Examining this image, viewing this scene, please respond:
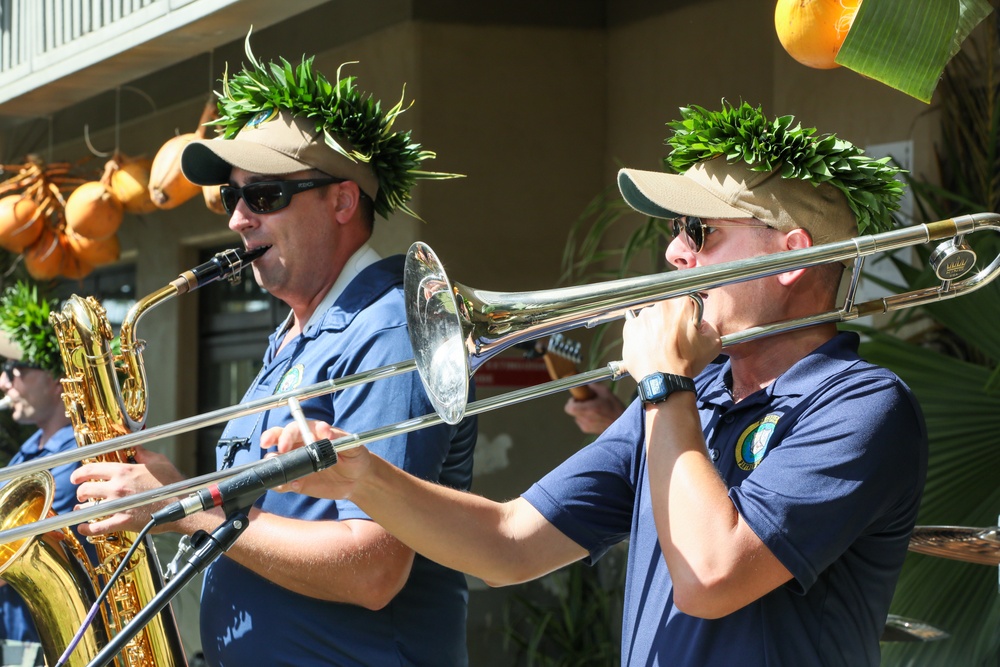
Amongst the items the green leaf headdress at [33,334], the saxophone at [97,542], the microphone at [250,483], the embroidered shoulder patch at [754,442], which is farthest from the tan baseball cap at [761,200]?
the green leaf headdress at [33,334]

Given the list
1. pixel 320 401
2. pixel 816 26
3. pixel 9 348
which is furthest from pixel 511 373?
pixel 816 26

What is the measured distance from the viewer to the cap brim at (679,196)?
2.09 metres

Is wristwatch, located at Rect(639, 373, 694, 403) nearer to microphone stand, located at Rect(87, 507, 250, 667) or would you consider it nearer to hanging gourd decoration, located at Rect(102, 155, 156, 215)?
microphone stand, located at Rect(87, 507, 250, 667)

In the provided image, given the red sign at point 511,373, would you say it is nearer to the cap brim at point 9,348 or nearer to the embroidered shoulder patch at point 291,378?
the cap brim at point 9,348

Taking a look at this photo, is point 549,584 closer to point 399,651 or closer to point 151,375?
point 151,375

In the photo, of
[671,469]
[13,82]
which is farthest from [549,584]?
[671,469]

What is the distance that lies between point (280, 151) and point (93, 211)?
6.99ft

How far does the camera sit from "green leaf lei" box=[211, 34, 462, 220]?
2.90 m

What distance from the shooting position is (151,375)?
22.5 ft

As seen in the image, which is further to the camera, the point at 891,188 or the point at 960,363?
the point at 960,363

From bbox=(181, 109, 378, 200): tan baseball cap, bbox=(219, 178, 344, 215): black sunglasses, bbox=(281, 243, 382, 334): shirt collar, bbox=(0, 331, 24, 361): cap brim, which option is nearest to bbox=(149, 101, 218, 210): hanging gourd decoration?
bbox=(0, 331, 24, 361): cap brim

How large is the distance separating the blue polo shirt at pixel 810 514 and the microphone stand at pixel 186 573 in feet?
2.22

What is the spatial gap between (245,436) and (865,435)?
136 centimetres

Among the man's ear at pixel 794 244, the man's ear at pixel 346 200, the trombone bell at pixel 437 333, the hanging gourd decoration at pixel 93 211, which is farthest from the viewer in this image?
the hanging gourd decoration at pixel 93 211
